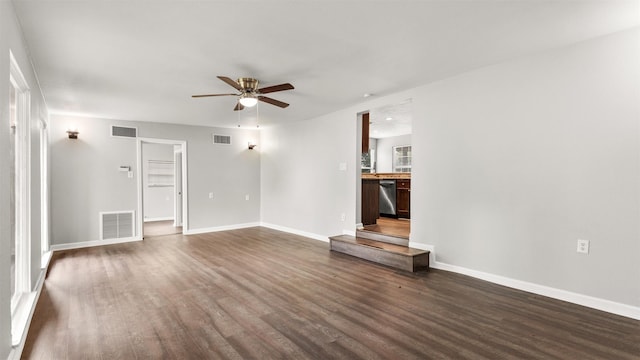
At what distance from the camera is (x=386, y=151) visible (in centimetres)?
1060

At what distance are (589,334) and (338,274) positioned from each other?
96.4 inches

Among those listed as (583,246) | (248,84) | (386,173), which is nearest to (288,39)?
(248,84)

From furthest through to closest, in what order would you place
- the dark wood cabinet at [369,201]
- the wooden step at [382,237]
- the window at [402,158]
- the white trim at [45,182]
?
the window at [402,158] → the dark wood cabinet at [369,201] → the white trim at [45,182] → the wooden step at [382,237]

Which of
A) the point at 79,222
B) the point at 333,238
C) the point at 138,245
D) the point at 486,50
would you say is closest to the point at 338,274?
the point at 333,238

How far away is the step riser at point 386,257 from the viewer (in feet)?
13.6

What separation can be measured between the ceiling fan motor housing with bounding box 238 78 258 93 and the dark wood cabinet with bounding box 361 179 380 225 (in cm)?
287

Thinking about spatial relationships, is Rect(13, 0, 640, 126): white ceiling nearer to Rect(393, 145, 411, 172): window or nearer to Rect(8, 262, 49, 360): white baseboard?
Rect(8, 262, 49, 360): white baseboard

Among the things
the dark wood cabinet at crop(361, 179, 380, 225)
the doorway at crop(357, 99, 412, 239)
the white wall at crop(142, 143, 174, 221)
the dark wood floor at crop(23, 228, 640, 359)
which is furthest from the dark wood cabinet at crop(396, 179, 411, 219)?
the white wall at crop(142, 143, 174, 221)

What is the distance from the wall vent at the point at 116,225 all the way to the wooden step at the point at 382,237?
180 inches

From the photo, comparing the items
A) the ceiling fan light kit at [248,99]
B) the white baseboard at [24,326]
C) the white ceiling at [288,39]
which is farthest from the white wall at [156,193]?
the ceiling fan light kit at [248,99]

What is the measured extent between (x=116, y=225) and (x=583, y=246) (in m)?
7.28

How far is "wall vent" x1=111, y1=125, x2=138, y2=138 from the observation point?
6281mm

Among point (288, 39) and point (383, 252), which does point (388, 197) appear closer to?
point (383, 252)

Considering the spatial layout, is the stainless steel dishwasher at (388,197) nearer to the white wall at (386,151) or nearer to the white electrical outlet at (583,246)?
the white wall at (386,151)
